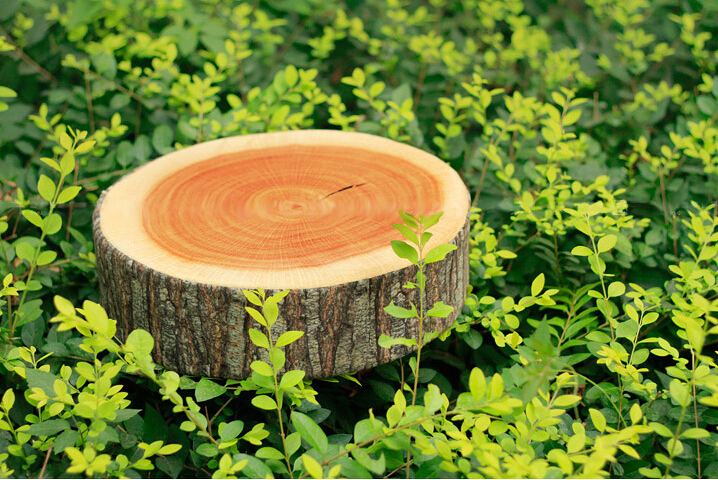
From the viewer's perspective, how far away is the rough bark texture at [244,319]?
1538 millimetres

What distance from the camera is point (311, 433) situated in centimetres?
135

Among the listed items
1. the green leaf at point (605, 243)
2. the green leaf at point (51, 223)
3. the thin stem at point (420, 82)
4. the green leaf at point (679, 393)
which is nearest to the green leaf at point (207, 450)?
the green leaf at point (51, 223)

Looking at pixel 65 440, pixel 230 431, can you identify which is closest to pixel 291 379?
pixel 230 431

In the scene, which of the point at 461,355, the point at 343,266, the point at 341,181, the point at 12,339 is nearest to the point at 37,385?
the point at 12,339

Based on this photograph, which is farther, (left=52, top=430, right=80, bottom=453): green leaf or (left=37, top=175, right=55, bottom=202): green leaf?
(left=37, top=175, right=55, bottom=202): green leaf

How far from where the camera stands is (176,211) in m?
1.85

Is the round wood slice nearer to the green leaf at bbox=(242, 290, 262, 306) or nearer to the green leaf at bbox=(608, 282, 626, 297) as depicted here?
the green leaf at bbox=(242, 290, 262, 306)

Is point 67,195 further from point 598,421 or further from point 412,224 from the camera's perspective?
point 598,421

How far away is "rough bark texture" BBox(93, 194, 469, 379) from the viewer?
154 cm

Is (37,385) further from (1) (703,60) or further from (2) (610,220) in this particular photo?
(1) (703,60)

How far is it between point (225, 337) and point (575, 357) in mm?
946

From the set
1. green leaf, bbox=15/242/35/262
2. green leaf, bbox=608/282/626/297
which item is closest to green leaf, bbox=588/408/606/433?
green leaf, bbox=608/282/626/297

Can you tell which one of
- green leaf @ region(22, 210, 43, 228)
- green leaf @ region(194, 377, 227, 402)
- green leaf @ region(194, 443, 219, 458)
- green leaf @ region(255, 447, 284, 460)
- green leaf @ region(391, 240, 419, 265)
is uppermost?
green leaf @ region(391, 240, 419, 265)

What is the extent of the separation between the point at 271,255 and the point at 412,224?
43 cm
